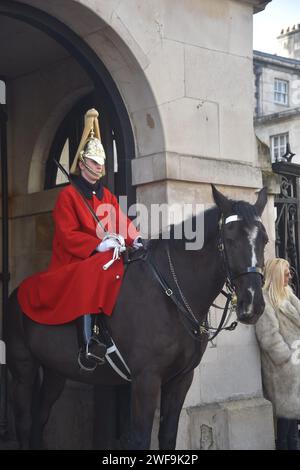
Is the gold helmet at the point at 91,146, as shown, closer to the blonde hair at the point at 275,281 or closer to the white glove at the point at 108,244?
the white glove at the point at 108,244

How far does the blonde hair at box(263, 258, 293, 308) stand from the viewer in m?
7.28

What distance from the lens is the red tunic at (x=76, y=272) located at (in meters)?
5.45

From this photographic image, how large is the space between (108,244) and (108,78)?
6.34 feet

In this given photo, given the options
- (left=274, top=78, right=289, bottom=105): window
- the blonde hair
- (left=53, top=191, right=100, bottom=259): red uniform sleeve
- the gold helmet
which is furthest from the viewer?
(left=274, top=78, right=289, bottom=105): window

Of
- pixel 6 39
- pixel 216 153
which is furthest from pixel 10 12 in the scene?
pixel 216 153

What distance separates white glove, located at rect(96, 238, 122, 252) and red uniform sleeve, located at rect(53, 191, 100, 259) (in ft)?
0.35

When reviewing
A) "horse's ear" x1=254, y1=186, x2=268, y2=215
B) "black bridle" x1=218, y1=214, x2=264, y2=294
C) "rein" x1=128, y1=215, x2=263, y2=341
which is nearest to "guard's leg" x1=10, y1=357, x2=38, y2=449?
"rein" x1=128, y1=215, x2=263, y2=341

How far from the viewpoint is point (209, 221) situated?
5297 mm

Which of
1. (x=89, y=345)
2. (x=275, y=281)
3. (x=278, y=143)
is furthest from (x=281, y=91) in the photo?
(x=89, y=345)

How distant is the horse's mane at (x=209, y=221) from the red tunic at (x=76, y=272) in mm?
383

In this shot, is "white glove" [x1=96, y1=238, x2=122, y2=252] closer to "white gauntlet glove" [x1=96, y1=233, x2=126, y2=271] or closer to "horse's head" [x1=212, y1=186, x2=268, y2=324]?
"white gauntlet glove" [x1=96, y1=233, x2=126, y2=271]

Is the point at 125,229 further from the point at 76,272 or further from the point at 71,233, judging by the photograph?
the point at 76,272

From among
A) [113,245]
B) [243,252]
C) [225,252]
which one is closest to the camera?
[243,252]

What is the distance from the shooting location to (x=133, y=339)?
5.30 m
